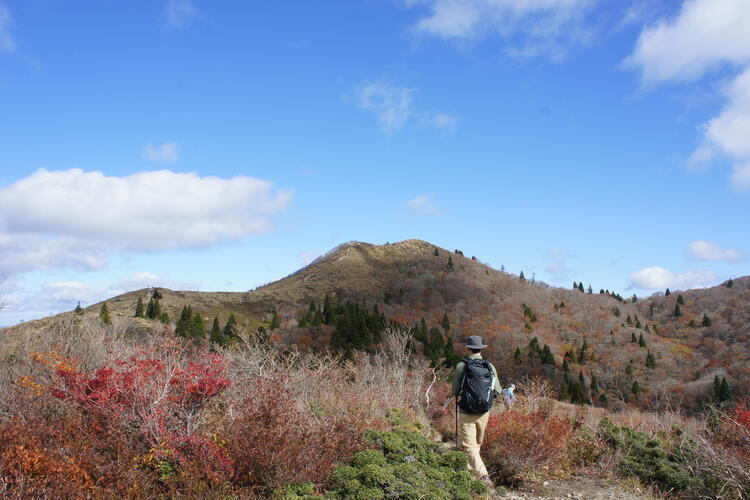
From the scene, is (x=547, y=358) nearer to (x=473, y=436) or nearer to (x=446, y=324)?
(x=446, y=324)

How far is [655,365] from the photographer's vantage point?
72.2 m

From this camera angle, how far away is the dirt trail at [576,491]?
6.88 metres

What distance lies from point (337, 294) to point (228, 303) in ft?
65.9

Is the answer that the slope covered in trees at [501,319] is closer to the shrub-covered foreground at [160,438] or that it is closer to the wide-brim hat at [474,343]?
the shrub-covered foreground at [160,438]

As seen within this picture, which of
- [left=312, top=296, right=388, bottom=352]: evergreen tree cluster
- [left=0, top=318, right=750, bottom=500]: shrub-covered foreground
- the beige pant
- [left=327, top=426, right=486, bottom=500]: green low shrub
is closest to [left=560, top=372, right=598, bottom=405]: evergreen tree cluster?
[left=312, top=296, right=388, bottom=352]: evergreen tree cluster

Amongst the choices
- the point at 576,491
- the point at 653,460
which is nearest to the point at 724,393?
the point at 653,460

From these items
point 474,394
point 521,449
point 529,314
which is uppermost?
point 529,314

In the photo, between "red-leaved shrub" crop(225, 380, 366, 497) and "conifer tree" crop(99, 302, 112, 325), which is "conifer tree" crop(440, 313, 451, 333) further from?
"red-leaved shrub" crop(225, 380, 366, 497)

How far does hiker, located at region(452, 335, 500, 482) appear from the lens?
662 centimetres

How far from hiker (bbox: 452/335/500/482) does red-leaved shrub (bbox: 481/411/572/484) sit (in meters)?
0.60

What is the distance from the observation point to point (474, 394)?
662 cm

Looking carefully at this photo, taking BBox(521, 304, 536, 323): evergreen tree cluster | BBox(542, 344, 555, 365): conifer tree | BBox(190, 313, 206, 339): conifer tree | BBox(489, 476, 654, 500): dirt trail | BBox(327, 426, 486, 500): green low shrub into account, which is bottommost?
BBox(542, 344, 555, 365): conifer tree

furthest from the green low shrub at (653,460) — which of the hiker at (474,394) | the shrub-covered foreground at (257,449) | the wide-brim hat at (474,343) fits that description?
the wide-brim hat at (474,343)

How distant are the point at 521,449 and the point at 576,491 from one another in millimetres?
869
